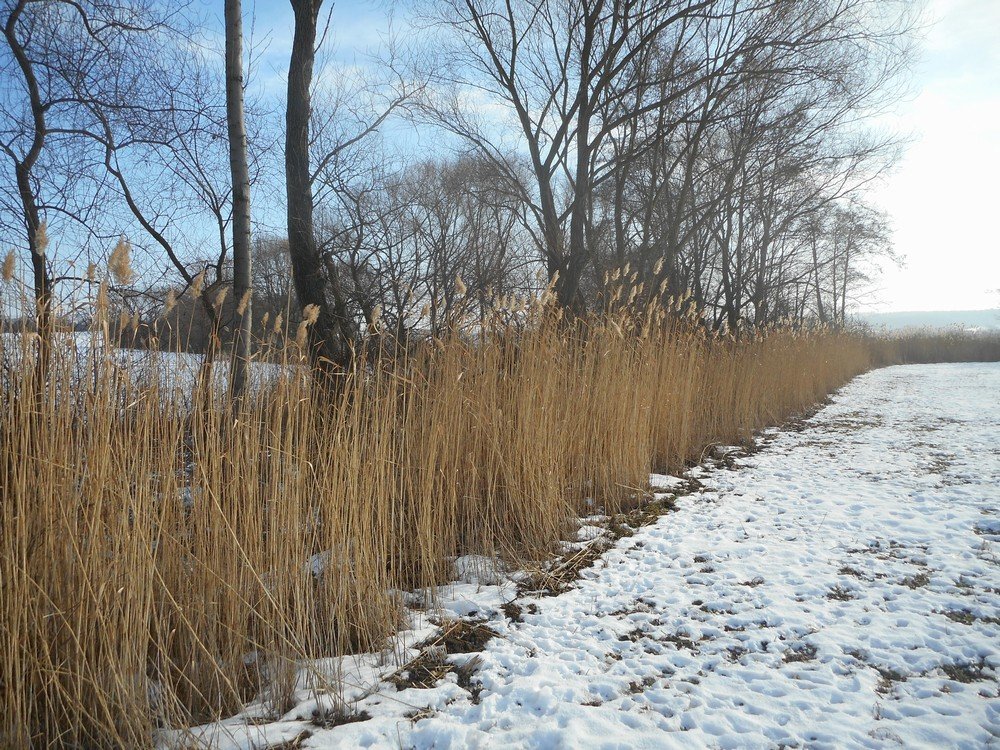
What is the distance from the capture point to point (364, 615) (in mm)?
1854

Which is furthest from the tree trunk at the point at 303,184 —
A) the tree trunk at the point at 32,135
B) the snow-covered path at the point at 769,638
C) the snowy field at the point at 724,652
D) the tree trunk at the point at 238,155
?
the snow-covered path at the point at 769,638

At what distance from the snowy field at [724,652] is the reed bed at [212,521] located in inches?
7.0

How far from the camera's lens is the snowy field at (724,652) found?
1435mm

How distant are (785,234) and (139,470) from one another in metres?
14.3

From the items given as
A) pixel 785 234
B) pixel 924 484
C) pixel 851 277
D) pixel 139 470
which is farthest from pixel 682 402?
pixel 851 277

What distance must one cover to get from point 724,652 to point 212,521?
→ 160 centimetres

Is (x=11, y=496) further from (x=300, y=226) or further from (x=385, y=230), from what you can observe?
(x=385, y=230)

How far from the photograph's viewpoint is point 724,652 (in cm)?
182

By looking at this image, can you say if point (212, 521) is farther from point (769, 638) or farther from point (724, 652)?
point (769, 638)

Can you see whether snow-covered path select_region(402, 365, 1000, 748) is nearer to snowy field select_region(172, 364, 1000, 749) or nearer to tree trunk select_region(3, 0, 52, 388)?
snowy field select_region(172, 364, 1000, 749)

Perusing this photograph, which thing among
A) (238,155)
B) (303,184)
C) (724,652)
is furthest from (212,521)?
(303,184)

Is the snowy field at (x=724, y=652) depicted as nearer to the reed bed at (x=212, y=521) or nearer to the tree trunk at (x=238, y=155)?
the reed bed at (x=212, y=521)

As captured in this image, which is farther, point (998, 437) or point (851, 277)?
point (851, 277)

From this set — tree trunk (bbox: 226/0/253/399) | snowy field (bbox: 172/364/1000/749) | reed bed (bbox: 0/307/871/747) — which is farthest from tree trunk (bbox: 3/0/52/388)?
snowy field (bbox: 172/364/1000/749)
